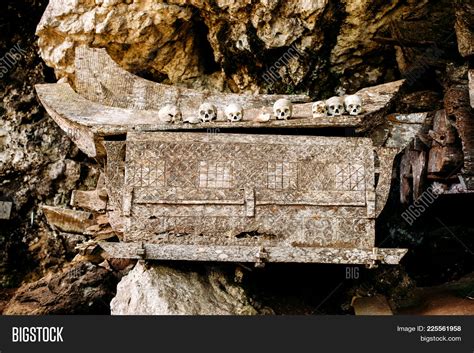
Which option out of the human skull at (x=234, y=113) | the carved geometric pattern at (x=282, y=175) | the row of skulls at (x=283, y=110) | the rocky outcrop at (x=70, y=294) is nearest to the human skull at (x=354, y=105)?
the row of skulls at (x=283, y=110)

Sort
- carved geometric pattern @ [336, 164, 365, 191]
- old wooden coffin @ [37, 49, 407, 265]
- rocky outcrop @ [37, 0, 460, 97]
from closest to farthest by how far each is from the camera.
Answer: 1. old wooden coffin @ [37, 49, 407, 265]
2. carved geometric pattern @ [336, 164, 365, 191]
3. rocky outcrop @ [37, 0, 460, 97]

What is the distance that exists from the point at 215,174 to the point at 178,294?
166 centimetres

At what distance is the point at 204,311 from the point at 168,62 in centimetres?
569

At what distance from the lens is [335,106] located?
8641 mm

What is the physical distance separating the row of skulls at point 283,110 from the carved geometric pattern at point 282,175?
24.7 inches

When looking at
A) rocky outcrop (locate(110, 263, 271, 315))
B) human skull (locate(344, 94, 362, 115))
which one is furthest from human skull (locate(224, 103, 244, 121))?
rocky outcrop (locate(110, 263, 271, 315))

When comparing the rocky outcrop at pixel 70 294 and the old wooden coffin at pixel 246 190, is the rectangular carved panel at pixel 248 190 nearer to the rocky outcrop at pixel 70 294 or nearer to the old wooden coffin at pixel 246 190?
the old wooden coffin at pixel 246 190

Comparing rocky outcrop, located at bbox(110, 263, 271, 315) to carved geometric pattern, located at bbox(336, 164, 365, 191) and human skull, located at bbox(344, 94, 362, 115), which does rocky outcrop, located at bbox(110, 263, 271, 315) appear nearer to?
carved geometric pattern, located at bbox(336, 164, 365, 191)

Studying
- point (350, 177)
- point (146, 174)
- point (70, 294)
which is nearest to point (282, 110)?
point (350, 177)

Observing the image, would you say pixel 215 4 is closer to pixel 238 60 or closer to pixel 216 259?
pixel 238 60

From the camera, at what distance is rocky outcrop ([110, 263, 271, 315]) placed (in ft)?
25.3

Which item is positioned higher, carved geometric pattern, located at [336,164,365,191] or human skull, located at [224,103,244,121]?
human skull, located at [224,103,244,121]

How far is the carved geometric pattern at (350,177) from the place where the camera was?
8.59 m

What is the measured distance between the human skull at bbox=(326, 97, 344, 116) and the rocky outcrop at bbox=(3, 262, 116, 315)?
422 centimetres
